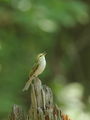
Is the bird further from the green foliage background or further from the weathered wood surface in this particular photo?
the green foliage background

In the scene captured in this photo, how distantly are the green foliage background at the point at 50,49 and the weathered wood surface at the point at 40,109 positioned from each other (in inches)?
162

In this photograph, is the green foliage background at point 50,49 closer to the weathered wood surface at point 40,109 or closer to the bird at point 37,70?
the bird at point 37,70

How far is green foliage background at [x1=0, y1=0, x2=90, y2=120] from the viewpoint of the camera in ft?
31.7

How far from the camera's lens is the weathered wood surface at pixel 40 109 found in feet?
15.9

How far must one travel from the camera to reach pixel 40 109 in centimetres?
485

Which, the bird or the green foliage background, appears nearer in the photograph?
the bird

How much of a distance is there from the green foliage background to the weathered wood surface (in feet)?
13.5

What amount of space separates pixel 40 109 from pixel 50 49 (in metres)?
8.28

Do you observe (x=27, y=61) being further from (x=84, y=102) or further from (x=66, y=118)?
(x=66, y=118)

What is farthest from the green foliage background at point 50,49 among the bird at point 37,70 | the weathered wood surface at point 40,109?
the weathered wood surface at point 40,109

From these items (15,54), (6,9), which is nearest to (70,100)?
(15,54)

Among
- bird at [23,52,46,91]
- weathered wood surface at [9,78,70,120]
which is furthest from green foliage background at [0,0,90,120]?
weathered wood surface at [9,78,70,120]

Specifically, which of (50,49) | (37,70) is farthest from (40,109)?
(50,49)

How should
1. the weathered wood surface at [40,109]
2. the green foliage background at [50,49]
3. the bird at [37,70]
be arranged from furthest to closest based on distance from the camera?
the green foliage background at [50,49], the bird at [37,70], the weathered wood surface at [40,109]
